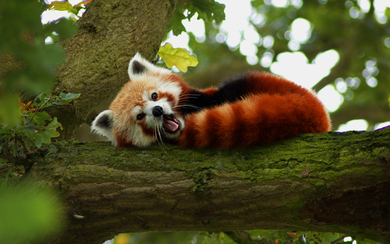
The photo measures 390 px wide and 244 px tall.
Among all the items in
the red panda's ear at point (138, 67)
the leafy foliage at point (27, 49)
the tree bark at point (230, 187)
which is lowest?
the leafy foliage at point (27, 49)

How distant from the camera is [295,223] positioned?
6.58 ft

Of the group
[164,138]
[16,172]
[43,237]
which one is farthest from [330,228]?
[16,172]

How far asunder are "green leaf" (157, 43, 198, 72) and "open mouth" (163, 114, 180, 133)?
89 centimetres

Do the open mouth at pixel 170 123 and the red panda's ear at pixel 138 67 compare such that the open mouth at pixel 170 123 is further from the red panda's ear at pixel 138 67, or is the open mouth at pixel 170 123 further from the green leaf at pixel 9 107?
the green leaf at pixel 9 107

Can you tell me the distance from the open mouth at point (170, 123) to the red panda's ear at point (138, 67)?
1.93 feet

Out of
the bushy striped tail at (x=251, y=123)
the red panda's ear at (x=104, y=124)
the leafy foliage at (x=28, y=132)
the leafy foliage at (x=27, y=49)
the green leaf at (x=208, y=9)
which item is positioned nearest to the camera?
the leafy foliage at (x=27, y=49)

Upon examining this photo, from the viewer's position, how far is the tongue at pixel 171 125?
9.16 feet

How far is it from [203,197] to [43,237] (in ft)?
3.39

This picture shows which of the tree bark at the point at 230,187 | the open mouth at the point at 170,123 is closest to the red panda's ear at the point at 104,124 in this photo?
the open mouth at the point at 170,123

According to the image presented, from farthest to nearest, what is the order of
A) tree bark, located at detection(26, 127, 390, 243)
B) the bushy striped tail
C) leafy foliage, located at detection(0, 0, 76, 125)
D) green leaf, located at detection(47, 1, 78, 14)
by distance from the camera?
green leaf, located at detection(47, 1, 78, 14) → the bushy striped tail → tree bark, located at detection(26, 127, 390, 243) → leafy foliage, located at detection(0, 0, 76, 125)

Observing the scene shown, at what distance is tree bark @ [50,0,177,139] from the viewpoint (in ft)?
9.45

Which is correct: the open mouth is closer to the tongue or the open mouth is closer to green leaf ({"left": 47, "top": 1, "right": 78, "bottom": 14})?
the tongue

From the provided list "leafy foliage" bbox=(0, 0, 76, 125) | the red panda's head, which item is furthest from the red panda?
"leafy foliage" bbox=(0, 0, 76, 125)

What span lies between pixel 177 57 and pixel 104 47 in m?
0.91
